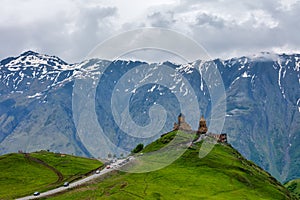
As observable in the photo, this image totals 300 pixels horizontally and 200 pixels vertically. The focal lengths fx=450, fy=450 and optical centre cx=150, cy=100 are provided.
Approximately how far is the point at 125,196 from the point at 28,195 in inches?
1761

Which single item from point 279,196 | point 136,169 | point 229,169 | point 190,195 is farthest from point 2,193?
point 279,196

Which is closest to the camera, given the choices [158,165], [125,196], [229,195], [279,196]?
[125,196]

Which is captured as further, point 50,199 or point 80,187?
point 80,187

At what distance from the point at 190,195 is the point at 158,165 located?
142 feet

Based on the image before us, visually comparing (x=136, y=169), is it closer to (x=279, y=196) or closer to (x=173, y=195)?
(x=173, y=195)

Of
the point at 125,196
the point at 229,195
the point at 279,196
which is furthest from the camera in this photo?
the point at 279,196

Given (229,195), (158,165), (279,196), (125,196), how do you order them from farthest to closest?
(158,165) → (279,196) → (229,195) → (125,196)

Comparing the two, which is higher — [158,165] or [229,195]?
[158,165]

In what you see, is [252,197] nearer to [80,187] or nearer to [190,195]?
[190,195]

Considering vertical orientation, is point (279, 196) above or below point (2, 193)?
below

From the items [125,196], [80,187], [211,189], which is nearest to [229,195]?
[211,189]

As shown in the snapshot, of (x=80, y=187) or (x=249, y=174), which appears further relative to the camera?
(x=249, y=174)

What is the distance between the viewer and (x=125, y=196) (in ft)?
475

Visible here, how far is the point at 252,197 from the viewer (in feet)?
536
